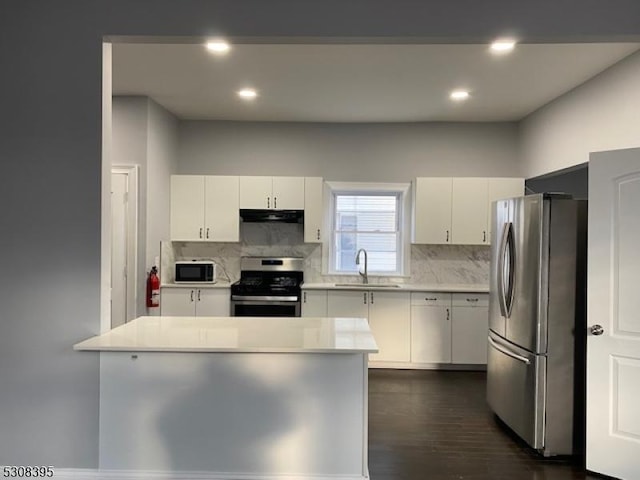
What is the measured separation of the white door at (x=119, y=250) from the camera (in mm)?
4426

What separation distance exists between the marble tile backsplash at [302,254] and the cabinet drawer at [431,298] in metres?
0.56

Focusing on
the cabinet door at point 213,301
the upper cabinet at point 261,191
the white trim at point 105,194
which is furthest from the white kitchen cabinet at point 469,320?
the white trim at point 105,194

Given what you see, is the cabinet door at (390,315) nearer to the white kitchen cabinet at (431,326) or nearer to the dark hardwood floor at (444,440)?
the white kitchen cabinet at (431,326)

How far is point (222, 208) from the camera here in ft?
16.8

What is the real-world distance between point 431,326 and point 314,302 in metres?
1.29

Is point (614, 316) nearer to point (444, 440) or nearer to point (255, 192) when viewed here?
point (444, 440)

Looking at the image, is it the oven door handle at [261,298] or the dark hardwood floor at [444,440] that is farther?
the oven door handle at [261,298]

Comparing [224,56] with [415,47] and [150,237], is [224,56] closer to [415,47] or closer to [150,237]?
[415,47]

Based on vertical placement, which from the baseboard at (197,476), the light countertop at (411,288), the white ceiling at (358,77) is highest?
the white ceiling at (358,77)

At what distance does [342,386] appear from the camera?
248cm

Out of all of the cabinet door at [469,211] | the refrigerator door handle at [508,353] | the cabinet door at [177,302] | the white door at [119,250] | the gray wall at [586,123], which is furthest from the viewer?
the cabinet door at [469,211]

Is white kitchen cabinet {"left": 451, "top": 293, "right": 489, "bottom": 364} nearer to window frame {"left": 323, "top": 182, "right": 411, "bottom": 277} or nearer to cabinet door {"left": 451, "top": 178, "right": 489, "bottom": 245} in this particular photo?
cabinet door {"left": 451, "top": 178, "right": 489, "bottom": 245}

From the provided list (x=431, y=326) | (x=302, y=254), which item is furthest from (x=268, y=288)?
(x=431, y=326)

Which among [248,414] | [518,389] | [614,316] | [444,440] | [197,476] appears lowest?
[444,440]
